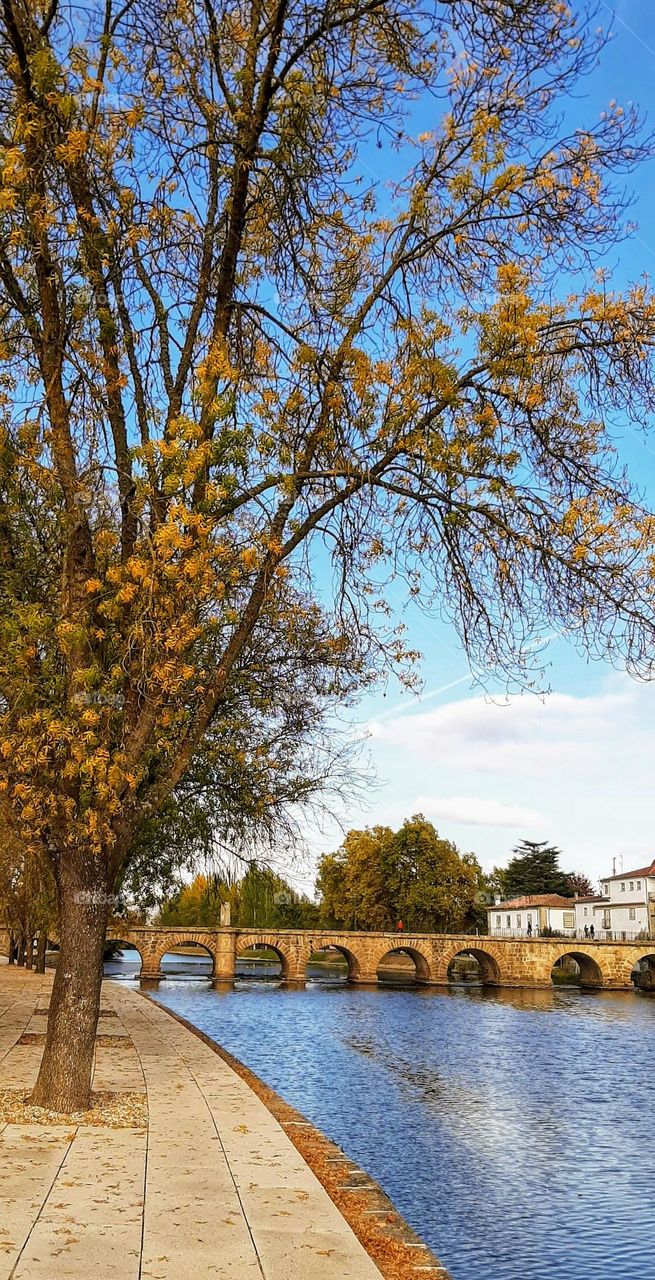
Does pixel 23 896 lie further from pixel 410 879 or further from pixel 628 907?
pixel 628 907

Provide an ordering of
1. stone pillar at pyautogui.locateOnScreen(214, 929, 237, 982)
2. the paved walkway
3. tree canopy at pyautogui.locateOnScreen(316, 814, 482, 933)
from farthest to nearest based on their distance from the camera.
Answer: tree canopy at pyautogui.locateOnScreen(316, 814, 482, 933), stone pillar at pyautogui.locateOnScreen(214, 929, 237, 982), the paved walkway

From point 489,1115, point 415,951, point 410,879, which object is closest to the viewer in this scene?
point 489,1115

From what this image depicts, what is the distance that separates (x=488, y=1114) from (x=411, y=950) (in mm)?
46111

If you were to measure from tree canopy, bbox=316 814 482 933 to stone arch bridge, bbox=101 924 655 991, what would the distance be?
20.1ft

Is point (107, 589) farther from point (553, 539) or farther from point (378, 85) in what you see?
point (378, 85)

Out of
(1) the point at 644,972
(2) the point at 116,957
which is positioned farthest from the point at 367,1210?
(2) the point at 116,957

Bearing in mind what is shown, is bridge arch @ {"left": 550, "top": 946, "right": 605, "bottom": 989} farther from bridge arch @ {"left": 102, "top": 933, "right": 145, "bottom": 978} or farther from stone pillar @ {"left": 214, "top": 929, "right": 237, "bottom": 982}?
bridge arch @ {"left": 102, "top": 933, "right": 145, "bottom": 978}

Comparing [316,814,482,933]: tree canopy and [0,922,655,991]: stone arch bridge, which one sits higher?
[316,814,482,933]: tree canopy

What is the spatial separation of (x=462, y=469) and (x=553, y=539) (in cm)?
130

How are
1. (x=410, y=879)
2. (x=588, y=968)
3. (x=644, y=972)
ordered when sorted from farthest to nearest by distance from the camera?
1. (x=410, y=879)
2. (x=644, y=972)
3. (x=588, y=968)

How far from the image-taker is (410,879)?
7431cm

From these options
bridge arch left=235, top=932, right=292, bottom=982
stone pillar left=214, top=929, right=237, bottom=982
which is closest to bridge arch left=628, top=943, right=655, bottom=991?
bridge arch left=235, top=932, right=292, bottom=982

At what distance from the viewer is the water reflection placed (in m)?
12.1

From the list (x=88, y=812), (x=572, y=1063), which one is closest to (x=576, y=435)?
(x=88, y=812)
